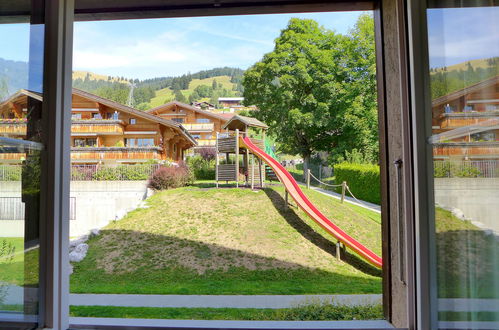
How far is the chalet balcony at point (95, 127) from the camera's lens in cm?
614

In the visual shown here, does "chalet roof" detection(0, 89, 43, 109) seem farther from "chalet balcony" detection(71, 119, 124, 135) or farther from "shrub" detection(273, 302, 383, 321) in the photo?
"chalet balcony" detection(71, 119, 124, 135)

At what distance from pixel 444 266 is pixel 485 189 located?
27cm

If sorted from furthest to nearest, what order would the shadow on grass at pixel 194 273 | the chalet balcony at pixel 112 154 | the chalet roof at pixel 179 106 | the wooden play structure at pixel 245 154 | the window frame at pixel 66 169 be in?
the chalet roof at pixel 179 106, the chalet balcony at pixel 112 154, the wooden play structure at pixel 245 154, the shadow on grass at pixel 194 273, the window frame at pixel 66 169

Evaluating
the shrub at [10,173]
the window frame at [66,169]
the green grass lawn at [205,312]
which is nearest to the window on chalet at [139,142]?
the green grass lawn at [205,312]

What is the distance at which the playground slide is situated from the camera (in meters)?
4.40

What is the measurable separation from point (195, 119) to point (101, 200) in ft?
7.17

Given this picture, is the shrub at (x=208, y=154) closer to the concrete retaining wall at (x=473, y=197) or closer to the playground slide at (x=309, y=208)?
the playground slide at (x=309, y=208)

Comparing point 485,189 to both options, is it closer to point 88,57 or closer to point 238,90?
point 238,90

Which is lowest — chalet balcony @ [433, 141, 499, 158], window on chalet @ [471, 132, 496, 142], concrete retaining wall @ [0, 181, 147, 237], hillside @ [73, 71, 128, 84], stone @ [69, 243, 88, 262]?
stone @ [69, 243, 88, 262]

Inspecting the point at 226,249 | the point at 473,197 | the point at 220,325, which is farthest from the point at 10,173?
the point at 226,249

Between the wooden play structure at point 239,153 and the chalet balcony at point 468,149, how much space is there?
195 inches

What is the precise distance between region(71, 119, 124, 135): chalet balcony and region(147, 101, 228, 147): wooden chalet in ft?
2.38

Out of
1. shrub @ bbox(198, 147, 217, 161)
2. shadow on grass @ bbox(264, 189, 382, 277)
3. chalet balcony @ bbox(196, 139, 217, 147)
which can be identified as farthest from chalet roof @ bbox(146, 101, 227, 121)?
shadow on grass @ bbox(264, 189, 382, 277)

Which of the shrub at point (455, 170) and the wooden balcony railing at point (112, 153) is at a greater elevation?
the wooden balcony railing at point (112, 153)
